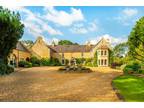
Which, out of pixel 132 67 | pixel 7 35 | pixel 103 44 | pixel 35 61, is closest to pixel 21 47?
pixel 35 61

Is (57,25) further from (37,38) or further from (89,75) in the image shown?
(89,75)

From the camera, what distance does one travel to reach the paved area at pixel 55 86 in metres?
12.4

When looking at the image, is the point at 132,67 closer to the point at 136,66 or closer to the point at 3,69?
the point at 136,66

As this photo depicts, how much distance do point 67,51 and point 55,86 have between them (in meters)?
1.81

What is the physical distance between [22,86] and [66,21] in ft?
10.7

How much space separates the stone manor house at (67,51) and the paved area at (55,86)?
0.59 metres

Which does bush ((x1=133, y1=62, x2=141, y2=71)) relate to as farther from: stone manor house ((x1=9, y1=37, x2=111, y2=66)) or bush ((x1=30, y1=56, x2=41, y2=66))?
bush ((x1=30, y1=56, x2=41, y2=66))

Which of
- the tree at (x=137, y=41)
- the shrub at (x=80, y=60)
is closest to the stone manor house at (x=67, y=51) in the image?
the shrub at (x=80, y=60)

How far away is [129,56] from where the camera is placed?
52.7 feet

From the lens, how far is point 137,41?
16.3 m

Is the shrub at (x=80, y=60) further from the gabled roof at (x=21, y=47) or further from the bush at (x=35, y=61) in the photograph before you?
the gabled roof at (x=21, y=47)

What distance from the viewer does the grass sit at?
12.0 metres
